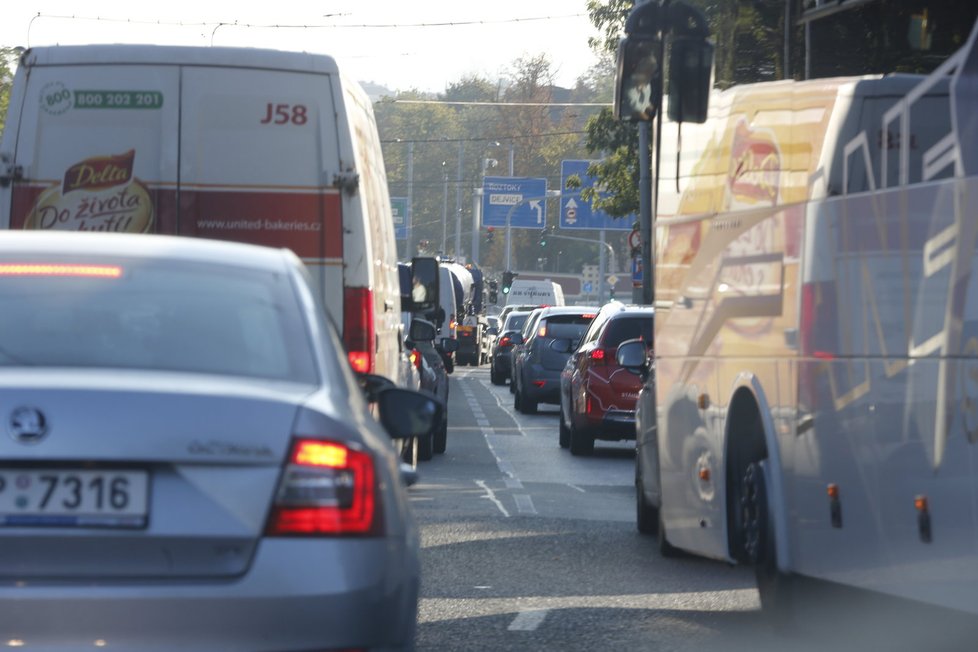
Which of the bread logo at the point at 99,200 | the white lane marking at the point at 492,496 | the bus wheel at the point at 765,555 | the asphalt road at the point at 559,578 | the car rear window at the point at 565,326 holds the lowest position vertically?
the white lane marking at the point at 492,496

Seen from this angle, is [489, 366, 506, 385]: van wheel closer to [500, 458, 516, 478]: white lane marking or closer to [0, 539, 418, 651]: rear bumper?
[500, 458, 516, 478]: white lane marking

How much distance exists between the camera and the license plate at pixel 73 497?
448cm

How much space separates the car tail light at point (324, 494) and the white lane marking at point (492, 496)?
9.18 metres

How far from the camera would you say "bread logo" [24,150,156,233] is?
10484 millimetres

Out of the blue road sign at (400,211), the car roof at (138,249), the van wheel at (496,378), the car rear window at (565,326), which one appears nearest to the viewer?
the car roof at (138,249)

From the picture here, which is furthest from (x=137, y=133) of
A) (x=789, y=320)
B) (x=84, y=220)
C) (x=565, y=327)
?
(x=565, y=327)

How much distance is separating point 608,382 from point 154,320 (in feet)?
53.7

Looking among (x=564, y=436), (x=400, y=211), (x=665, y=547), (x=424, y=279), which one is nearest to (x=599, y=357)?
(x=564, y=436)

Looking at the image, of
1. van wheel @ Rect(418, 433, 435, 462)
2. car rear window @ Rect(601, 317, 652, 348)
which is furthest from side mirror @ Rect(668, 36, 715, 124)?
car rear window @ Rect(601, 317, 652, 348)

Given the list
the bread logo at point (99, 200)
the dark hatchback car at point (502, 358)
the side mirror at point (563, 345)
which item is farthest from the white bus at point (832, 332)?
the dark hatchback car at point (502, 358)

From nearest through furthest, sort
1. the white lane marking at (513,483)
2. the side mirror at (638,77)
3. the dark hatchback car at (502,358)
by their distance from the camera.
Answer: the side mirror at (638,77) < the white lane marking at (513,483) < the dark hatchback car at (502,358)

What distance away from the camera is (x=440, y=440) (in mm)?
20906

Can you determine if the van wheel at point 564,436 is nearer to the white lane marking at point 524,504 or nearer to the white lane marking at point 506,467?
the white lane marking at point 506,467

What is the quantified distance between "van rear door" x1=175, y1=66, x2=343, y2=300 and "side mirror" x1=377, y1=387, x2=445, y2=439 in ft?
14.9
